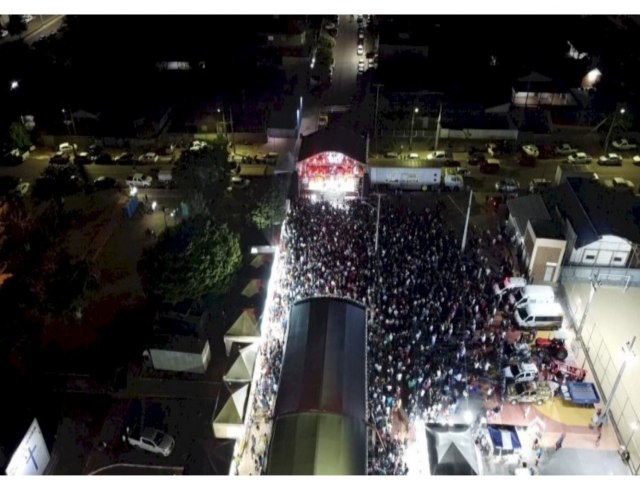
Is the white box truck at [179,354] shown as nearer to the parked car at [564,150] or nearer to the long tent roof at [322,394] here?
the long tent roof at [322,394]

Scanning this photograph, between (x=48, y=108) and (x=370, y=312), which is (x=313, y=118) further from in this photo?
(x=370, y=312)

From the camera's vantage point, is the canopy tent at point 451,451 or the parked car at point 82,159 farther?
the parked car at point 82,159

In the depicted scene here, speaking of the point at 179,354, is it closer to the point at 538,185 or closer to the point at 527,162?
the point at 538,185

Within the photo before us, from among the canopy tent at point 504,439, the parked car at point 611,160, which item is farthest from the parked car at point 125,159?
the parked car at point 611,160

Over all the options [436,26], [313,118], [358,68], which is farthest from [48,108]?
[436,26]

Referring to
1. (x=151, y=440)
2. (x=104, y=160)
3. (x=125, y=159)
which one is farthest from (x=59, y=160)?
(x=151, y=440)

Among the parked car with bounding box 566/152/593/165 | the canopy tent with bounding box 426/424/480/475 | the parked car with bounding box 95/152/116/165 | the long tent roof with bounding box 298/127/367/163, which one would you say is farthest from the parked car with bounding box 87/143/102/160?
the parked car with bounding box 566/152/593/165
